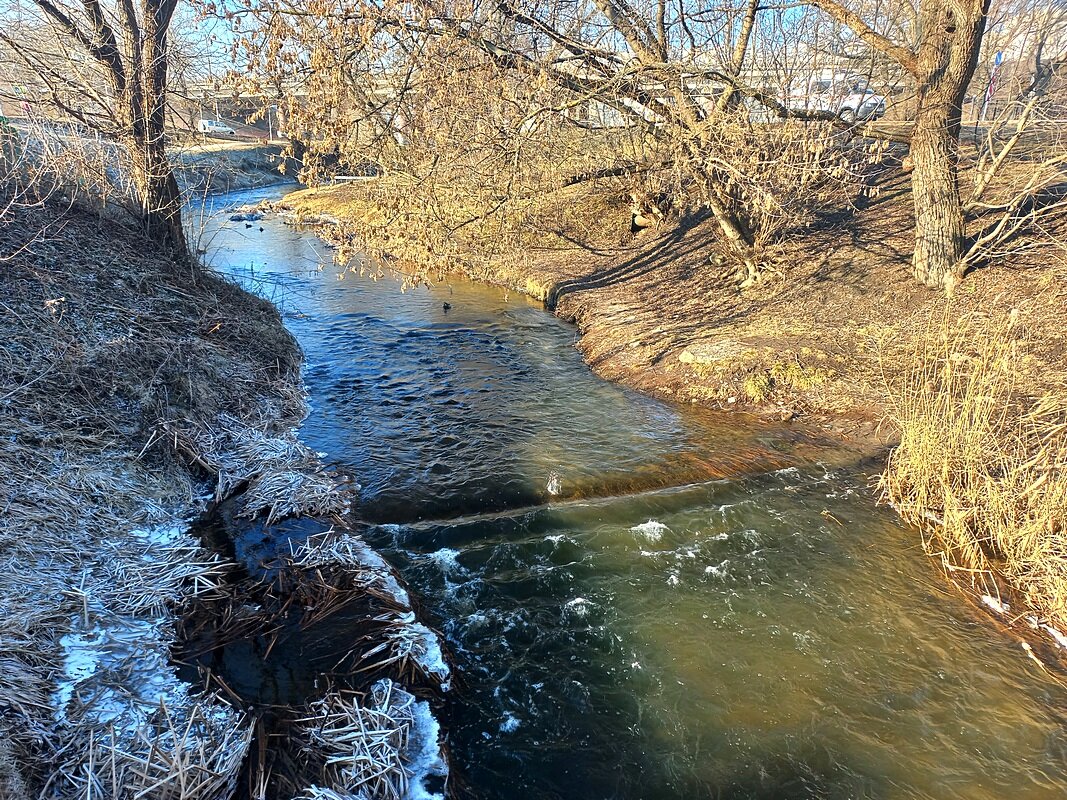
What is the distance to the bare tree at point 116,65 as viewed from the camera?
28.2 ft

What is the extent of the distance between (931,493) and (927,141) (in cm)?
595

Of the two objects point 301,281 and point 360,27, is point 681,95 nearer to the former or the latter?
point 360,27

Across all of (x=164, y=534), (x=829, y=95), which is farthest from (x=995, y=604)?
(x=829, y=95)

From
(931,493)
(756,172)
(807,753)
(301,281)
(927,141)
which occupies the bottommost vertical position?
(807,753)

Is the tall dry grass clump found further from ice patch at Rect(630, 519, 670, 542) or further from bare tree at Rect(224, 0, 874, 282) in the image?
bare tree at Rect(224, 0, 874, 282)

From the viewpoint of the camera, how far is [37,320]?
6.76 metres

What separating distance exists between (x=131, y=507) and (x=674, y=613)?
187 inches

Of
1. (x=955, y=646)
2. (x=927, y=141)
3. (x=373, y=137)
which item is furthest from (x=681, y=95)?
(x=955, y=646)

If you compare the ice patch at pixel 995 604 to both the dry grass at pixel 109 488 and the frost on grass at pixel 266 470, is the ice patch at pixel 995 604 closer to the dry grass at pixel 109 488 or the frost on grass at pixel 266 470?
the dry grass at pixel 109 488

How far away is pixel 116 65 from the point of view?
893 cm

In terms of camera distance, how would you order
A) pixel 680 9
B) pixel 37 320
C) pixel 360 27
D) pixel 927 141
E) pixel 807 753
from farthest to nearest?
pixel 680 9 < pixel 927 141 < pixel 360 27 < pixel 37 320 < pixel 807 753

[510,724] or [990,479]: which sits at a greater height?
[990,479]

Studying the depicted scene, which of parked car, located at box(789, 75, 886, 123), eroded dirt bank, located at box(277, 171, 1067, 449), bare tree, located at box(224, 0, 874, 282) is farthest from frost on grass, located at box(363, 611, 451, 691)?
parked car, located at box(789, 75, 886, 123)

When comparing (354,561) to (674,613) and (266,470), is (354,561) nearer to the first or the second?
(266,470)
